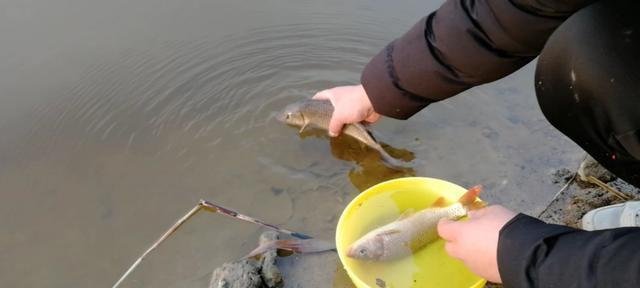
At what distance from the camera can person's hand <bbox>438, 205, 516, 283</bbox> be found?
79.6 inches

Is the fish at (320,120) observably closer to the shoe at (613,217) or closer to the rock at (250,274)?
the rock at (250,274)

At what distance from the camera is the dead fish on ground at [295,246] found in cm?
280

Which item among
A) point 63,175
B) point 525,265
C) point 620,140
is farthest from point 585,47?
point 63,175

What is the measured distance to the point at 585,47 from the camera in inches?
86.0

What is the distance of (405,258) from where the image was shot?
2.71 meters

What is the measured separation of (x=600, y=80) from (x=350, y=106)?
1.30 m

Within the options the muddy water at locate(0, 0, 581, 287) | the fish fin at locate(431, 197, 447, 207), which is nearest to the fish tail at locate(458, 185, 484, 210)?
the fish fin at locate(431, 197, 447, 207)

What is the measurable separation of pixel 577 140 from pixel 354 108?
3.73ft

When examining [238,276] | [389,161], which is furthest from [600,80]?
[238,276]

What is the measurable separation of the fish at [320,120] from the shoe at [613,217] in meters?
1.18

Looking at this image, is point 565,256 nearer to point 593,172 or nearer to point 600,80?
point 600,80

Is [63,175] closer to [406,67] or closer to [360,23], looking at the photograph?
[406,67]

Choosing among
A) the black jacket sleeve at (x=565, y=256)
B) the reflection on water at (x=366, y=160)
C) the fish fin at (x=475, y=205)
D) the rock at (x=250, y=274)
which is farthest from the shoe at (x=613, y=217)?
the rock at (x=250, y=274)

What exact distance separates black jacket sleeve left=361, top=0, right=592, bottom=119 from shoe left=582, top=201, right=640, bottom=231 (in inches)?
32.6
